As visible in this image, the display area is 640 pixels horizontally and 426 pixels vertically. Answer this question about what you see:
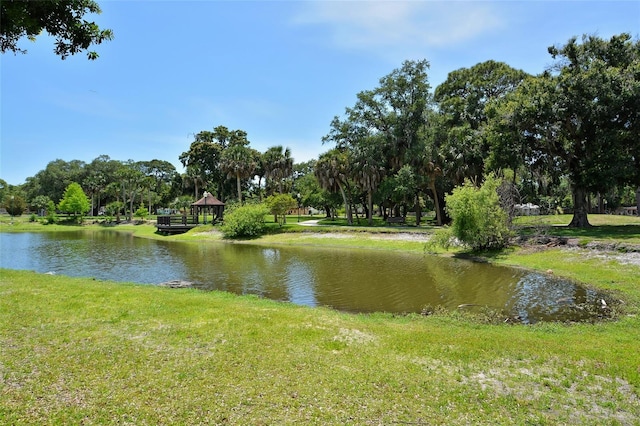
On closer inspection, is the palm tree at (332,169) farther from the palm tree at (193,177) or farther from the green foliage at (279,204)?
the palm tree at (193,177)

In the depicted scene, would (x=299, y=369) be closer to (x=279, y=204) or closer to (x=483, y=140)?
(x=483, y=140)

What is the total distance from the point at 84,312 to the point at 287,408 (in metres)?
6.76

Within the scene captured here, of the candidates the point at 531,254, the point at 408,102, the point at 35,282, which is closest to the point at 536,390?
the point at 35,282

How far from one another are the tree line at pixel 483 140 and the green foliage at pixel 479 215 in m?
2.70

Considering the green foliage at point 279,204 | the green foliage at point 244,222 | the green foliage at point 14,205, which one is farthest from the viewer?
the green foliage at point 14,205

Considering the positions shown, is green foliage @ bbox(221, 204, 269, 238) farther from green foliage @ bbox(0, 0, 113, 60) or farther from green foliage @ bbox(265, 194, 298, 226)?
green foliage @ bbox(0, 0, 113, 60)

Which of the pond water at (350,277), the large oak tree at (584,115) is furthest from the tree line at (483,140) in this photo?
the pond water at (350,277)

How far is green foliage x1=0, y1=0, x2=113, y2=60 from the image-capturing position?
188 inches

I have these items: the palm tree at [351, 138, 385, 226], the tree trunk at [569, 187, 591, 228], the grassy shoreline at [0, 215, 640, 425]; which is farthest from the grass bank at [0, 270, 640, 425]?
the palm tree at [351, 138, 385, 226]

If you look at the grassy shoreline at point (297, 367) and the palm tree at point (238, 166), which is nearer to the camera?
the grassy shoreline at point (297, 367)

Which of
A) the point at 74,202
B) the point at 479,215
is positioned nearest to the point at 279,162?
the point at 479,215

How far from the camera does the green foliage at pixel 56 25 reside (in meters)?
4.79

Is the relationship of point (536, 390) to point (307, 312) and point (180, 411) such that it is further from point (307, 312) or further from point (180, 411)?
point (307, 312)

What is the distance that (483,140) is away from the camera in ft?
114
